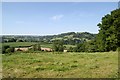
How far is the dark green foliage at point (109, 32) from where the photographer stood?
48.7 metres

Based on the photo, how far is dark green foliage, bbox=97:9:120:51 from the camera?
160 feet

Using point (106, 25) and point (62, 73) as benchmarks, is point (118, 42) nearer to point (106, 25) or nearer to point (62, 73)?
point (106, 25)

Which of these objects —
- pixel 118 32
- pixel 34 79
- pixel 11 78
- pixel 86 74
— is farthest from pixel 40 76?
pixel 118 32

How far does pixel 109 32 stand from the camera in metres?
50.7

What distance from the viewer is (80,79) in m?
10.9

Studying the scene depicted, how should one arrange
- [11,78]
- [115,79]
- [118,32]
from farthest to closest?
[118,32] < [11,78] < [115,79]

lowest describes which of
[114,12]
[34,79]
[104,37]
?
[34,79]

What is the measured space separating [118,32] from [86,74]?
127 ft

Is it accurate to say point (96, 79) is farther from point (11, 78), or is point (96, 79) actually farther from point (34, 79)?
point (11, 78)

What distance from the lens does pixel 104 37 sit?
171ft

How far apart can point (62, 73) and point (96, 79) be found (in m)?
2.34

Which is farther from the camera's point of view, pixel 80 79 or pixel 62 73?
pixel 62 73

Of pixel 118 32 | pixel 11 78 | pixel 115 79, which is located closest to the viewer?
pixel 115 79

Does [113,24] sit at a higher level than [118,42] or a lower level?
higher
